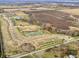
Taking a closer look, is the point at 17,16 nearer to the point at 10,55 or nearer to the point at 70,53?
the point at 10,55

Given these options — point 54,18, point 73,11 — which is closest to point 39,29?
point 54,18

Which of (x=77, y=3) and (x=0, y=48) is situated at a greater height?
(x=77, y=3)

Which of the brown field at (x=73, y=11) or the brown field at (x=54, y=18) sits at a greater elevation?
the brown field at (x=73, y=11)

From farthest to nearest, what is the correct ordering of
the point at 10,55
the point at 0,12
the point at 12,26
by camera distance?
the point at 0,12
the point at 12,26
the point at 10,55

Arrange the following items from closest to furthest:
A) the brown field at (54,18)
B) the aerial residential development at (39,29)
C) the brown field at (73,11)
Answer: the aerial residential development at (39,29)
the brown field at (54,18)
the brown field at (73,11)

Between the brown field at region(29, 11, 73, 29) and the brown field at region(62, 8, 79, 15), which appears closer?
the brown field at region(29, 11, 73, 29)

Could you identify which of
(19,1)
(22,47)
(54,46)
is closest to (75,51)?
(54,46)

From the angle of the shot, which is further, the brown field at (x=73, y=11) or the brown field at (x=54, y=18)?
the brown field at (x=73, y=11)

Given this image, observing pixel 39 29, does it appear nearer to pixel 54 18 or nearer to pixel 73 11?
pixel 54 18
